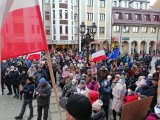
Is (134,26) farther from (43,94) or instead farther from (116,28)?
(43,94)

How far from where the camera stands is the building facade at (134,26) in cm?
3766

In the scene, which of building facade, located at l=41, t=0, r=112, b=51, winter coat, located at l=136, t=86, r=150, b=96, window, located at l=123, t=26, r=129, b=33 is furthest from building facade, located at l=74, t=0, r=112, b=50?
winter coat, located at l=136, t=86, r=150, b=96

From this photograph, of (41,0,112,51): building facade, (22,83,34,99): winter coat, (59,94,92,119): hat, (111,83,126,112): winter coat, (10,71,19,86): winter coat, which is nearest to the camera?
(59,94,92,119): hat

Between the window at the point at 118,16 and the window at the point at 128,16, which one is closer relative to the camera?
the window at the point at 118,16

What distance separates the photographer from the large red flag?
356cm

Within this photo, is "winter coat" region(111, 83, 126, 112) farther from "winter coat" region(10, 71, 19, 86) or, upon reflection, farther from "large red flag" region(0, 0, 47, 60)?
"winter coat" region(10, 71, 19, 86)

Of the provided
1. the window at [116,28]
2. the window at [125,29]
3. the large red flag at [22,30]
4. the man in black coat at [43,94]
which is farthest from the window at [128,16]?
the large red flag at [22,30]

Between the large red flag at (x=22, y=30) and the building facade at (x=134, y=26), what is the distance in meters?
33.9

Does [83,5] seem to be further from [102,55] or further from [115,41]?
[102,55]

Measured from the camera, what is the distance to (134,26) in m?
38.4

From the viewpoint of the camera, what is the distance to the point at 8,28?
11.7ft

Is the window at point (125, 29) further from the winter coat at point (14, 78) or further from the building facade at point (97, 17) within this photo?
the winter coat at point (14, 78)

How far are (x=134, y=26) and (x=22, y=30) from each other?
36.8 metres

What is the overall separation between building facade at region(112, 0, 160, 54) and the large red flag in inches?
1336
